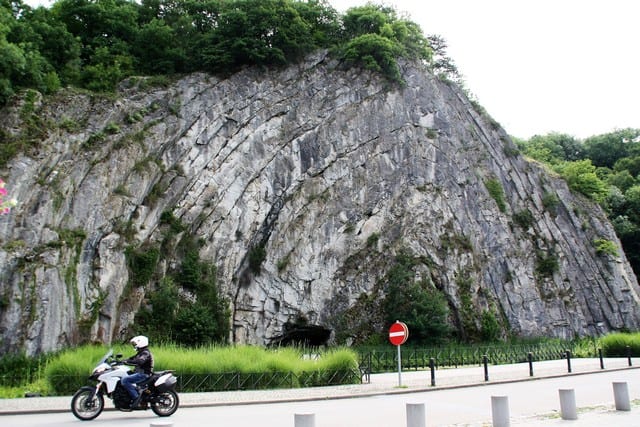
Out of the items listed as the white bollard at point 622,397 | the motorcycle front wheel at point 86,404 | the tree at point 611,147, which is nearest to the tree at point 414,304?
the white bollard at point 622,397

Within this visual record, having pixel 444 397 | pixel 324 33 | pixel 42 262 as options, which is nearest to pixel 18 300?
pixel 42 262

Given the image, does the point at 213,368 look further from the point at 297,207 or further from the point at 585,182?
the point at 585,182

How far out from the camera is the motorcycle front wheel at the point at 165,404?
1112 centimetres

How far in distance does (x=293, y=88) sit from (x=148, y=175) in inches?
471

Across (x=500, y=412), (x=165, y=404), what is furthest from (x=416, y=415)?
(x=165, y=404)

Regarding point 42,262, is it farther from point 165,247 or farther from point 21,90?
point 21,90

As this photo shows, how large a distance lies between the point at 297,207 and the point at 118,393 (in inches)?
853

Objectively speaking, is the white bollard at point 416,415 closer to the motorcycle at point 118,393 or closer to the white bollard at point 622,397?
the white bollard at point 622,397

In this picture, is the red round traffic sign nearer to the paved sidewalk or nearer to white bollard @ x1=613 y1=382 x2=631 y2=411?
the paved sidewalk

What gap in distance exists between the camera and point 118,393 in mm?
11023

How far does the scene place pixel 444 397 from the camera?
13805 millimetres

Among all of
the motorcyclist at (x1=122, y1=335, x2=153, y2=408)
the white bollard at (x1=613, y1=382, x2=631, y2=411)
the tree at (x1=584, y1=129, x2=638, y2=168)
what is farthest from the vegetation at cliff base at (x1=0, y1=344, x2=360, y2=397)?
the tree at (x1=584, y1=129, x2=638, y2=168)

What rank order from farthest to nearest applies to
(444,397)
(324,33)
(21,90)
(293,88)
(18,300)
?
(324,33) < (293,88) < (21,90) < (18,300) < (444,397)

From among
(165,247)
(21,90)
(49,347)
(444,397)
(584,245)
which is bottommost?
(444,397)
